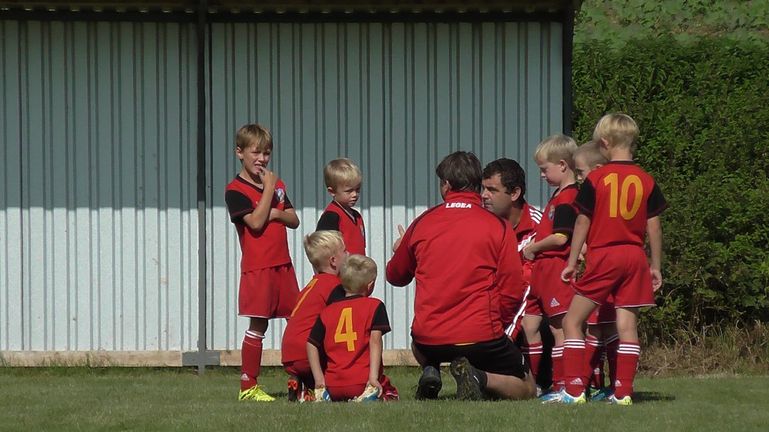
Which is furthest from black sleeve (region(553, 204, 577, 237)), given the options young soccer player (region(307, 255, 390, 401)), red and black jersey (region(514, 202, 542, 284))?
young soccer player (region(307, 255, 390, 401))

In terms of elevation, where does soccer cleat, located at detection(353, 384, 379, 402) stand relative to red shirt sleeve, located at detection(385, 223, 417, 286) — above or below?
below

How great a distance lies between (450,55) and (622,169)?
465 centimetres

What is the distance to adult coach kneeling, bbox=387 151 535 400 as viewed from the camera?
8.37 m

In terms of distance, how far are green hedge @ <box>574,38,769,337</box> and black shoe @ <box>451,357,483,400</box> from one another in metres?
4.38

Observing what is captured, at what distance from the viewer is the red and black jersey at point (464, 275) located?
8367 mm

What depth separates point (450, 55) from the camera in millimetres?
12672

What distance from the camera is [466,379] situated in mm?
8344

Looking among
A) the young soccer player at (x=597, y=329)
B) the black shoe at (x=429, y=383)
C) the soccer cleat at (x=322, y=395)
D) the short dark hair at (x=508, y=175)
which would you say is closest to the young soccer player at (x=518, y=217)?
the short dark hair at (x=508, y=175)

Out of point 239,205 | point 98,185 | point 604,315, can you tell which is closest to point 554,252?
point 604,315

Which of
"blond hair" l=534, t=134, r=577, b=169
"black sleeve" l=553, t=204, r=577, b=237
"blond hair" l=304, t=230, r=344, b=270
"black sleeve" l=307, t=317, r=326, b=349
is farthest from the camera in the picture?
"blond hair" l=534, t=134, r=577, b=169

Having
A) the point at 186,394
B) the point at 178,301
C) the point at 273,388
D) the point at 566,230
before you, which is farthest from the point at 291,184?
the point at 566,230

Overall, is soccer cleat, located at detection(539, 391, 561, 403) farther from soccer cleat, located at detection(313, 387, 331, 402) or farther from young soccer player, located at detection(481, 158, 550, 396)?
soccer cleat, located at detection(313, 387, 331, 402)

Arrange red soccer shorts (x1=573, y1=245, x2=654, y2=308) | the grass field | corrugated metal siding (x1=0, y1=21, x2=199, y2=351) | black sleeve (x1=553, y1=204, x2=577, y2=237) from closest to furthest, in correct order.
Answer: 1. the grass field
2. red soccer shorts (x1=573, y1=245, x2=654, y2=308)
3. black sleeve (x1=553, y1=204, x2=577, y2=237)
4. corrugated metal siding (x1=0, y1=21, x2=199, y2=351)

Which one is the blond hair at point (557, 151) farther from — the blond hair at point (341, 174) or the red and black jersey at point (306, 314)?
the red and black jersey at point (306, 314)
